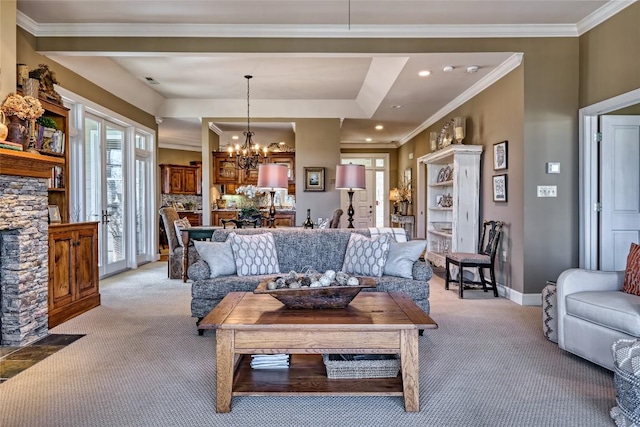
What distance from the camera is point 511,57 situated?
450 centimetres

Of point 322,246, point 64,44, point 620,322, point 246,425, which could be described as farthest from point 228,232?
point 620,322

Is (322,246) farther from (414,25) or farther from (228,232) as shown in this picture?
(414,25)

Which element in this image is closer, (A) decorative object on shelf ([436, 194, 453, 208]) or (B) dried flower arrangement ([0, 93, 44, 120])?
(B) dried flower arrangement ([0, 93, 44, 120])

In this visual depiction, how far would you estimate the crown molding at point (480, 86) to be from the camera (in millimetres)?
4546

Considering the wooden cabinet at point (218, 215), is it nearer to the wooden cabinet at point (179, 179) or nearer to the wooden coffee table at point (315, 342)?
the wooden cabinet at point (179, 179)

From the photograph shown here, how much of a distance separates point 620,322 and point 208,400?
247 centimetres

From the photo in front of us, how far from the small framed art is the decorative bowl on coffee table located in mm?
2896

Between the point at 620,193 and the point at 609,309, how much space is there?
2.22 meters

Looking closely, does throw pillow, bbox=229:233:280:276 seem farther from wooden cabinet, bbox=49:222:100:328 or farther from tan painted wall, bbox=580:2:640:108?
tan painted wall, bbox=580:2:640:108

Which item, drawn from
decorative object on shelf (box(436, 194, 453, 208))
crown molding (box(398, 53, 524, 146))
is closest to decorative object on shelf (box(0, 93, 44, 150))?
crown molding (box(398, 53, 524, 146))

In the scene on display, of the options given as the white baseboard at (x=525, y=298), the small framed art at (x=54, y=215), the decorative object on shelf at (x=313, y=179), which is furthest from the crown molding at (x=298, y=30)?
the decorative object on shelf at (x=313, y=179)

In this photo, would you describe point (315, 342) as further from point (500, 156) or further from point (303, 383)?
point (500, 156)

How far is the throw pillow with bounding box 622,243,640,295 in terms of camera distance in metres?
2.86

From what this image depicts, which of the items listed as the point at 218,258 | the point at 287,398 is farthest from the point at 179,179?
the point at 287,398
